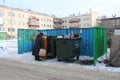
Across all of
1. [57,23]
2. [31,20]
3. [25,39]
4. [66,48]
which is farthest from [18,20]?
[66,48]

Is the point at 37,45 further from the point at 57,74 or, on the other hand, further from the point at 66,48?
the point at 57,74

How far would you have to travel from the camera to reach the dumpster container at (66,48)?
34.7 ft

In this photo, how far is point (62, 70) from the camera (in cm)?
873

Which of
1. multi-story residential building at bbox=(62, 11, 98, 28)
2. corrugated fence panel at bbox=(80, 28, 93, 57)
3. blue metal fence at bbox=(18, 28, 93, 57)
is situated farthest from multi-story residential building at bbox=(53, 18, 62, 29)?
corrugated fence panel at bbox=(80, 28, 93, 57)

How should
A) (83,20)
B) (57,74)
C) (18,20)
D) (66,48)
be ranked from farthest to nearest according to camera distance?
(83,20)
(18,20)
(66,48)
(57,74)

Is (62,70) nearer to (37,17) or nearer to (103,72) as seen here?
(103,72)

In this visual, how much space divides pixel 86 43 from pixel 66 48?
208 centimetres

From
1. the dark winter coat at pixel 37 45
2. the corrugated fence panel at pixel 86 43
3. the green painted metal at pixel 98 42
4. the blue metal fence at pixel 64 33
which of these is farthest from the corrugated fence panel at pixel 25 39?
the green painted metal at pixel 98 42

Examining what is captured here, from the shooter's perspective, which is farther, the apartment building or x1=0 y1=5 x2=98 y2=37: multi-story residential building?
x1=0 y1=5 x2=98 y2=37: multi-story residential building

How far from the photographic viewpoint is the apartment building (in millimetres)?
55487

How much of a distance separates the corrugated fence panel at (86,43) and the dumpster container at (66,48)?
139 centimetres

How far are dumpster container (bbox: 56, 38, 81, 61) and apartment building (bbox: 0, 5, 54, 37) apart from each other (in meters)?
45.4

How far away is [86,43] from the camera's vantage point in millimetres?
12273

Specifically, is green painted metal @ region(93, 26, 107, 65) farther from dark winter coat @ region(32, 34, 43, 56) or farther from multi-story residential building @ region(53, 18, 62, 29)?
multi-story residential building @ region(53, 18, 62, 29)
